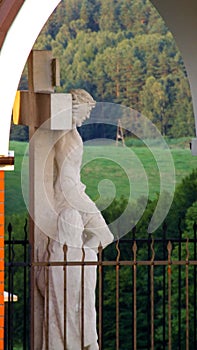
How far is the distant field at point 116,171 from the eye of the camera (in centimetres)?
2184

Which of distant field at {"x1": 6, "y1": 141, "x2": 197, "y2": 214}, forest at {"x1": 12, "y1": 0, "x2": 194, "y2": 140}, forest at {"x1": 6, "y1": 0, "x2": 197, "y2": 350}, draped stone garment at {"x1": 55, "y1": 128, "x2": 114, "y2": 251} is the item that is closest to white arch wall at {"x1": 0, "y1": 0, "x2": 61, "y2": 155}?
draped stone garment at {"x1": 55, "y1": 128, "x2": 114, "y2": 251}

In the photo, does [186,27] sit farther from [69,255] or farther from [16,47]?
[69,255]

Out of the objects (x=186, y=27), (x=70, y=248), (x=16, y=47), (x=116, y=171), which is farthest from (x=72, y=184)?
(x=116, y=171)

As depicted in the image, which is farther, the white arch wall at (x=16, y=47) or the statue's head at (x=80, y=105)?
the statue's head at (x=80, y=105)

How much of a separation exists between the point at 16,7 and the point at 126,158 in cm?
1376

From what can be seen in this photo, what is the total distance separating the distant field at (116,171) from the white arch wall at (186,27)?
37.6 ft

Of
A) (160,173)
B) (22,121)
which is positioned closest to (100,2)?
(160,173)

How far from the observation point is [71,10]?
24906 millimetres

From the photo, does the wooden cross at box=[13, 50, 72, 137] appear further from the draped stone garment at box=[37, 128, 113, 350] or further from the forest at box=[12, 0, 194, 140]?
the forest at box=[12, 0, 194, 140]

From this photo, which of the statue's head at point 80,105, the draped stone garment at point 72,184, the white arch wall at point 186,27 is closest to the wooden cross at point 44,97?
the statue's head at point 80,105

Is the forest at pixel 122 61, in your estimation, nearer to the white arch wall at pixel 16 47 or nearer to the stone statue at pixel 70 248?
the stone statue at pixel 70 248

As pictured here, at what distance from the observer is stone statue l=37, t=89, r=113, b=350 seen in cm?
998

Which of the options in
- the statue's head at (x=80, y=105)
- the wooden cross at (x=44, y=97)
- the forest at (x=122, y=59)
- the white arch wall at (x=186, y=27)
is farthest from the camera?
the forest at (x=122, y=59)

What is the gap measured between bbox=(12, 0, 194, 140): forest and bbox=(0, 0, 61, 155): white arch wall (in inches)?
602
